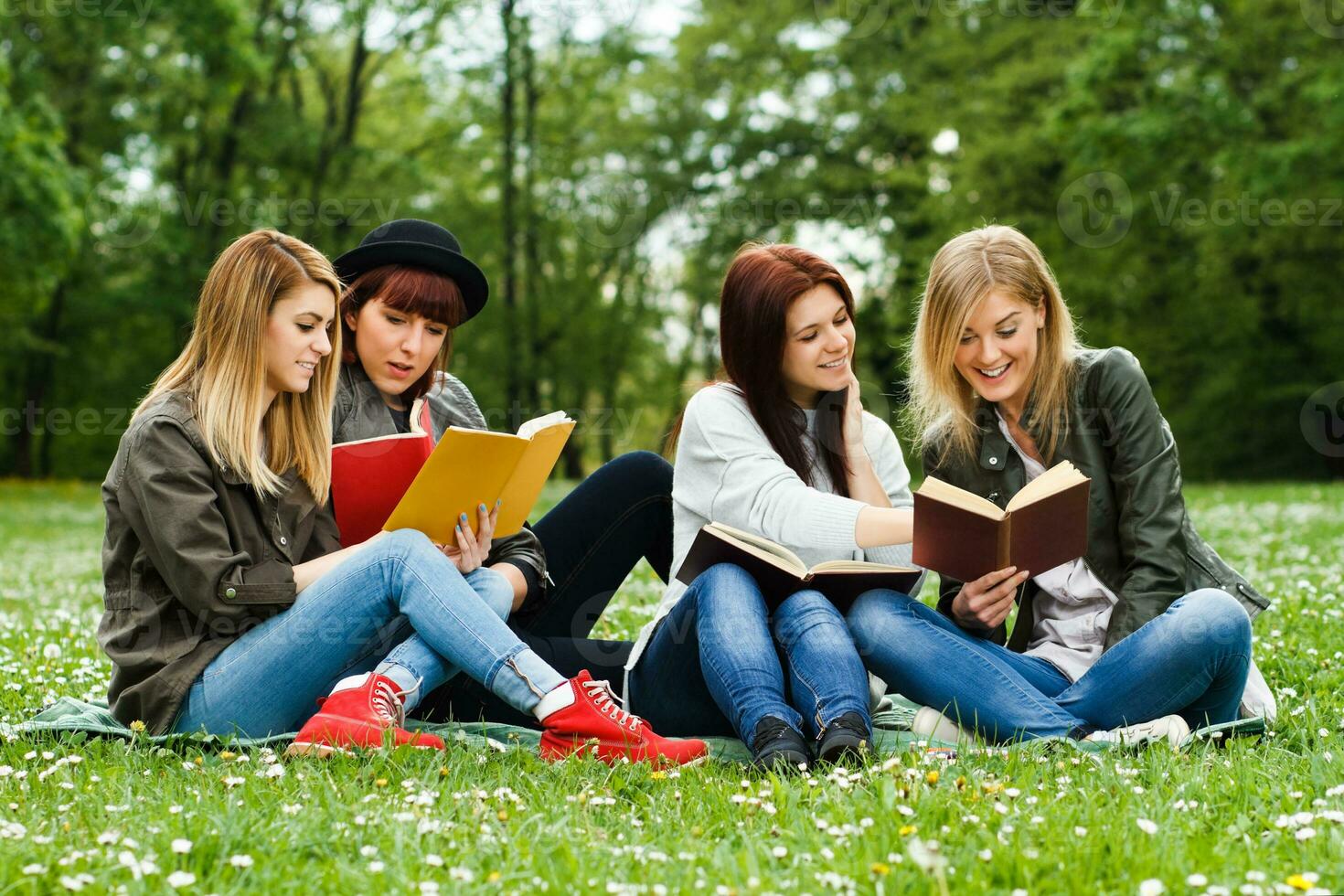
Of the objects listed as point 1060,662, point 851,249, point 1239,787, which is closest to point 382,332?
point 1060,662

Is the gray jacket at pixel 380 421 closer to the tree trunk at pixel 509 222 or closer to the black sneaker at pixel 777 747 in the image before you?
the black sneaker at pixel 777 747

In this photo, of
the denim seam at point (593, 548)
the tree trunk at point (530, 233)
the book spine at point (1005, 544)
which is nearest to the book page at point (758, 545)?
the book spine at point (1005, 544)

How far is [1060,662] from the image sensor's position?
151 inches

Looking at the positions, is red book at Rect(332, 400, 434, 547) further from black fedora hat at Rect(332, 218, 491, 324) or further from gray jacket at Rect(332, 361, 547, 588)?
black fedora hat at Rect(332, 218, 491, 324)

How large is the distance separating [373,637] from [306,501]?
0.46 metres

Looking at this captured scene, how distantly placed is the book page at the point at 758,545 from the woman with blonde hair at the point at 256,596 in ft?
1.89

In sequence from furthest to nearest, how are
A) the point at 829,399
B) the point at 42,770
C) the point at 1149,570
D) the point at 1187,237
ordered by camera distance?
the point at 1187,237 → the point at 829,399 → the point at 1149,570 → the point at 42,770

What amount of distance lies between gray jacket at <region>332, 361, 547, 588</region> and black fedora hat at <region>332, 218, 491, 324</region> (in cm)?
35

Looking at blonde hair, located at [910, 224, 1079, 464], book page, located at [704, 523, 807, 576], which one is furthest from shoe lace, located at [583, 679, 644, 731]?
blonde hair, located at [910, 224, 1079, 464]

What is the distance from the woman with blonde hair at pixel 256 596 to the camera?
133 inches

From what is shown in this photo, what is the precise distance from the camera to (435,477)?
3.56 meters

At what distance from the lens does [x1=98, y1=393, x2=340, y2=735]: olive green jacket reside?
3.34 m

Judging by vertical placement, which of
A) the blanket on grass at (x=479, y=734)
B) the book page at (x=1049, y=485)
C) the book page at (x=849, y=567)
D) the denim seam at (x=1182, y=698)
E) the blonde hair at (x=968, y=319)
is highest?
the blonde hair at (x=968, y=319)

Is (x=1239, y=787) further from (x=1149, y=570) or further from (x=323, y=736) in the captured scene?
(x=323, y=736)
